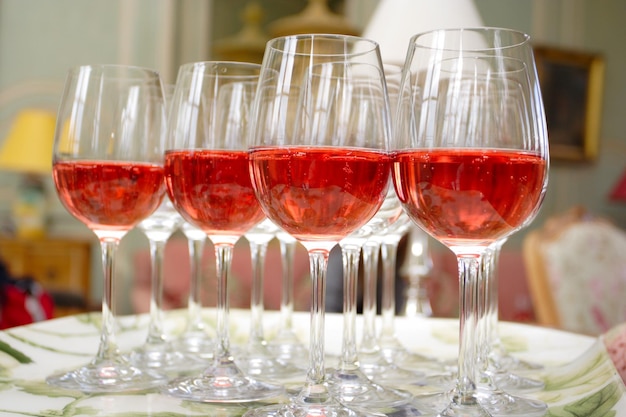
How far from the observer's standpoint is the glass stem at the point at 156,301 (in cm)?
100

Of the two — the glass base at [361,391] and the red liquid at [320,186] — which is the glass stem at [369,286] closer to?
the glass base at [361,391]

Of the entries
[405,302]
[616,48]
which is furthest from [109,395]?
[616,48]

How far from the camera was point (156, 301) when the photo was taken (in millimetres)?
1022

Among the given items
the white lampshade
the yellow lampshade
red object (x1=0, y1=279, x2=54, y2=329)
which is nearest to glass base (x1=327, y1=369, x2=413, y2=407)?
the white lampshade

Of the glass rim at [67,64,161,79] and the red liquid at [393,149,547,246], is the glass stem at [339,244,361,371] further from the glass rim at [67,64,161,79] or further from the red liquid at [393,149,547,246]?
the glass rim at [67,64,161,79]

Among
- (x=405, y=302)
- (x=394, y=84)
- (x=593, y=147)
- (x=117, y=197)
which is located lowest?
(x=405, y=302)

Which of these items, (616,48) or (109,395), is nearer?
(109,395)

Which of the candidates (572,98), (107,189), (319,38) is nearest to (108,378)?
(107,189)

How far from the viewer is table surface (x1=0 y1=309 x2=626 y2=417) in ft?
2.24

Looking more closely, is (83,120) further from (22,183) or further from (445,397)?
(22,183)

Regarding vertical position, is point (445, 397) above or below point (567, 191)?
above

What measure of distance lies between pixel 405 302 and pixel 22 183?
2.18 metres

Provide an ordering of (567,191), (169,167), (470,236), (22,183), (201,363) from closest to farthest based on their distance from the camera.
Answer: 1. (470,236)
2. (169,167)
3. (201,363)
4. (22,183)
5. (567,191)

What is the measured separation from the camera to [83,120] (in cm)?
85
